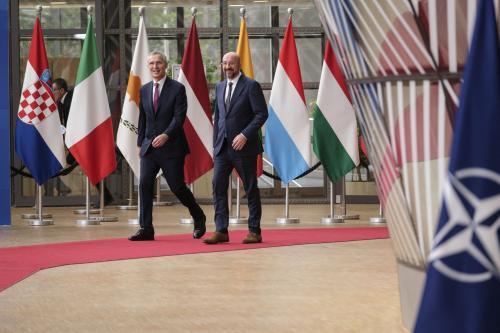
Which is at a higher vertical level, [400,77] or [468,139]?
[400,77]

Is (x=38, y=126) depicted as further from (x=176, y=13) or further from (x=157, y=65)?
(x=176, y=13)

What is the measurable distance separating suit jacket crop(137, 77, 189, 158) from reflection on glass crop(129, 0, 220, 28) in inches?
253

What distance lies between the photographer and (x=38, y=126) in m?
10.8

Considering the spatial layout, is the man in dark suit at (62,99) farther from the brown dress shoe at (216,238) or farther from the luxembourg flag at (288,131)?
the brown dress shoe at (216,238)

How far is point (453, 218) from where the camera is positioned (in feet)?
8.15

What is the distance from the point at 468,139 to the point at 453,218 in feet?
0.64

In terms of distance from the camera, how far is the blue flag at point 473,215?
2.44m

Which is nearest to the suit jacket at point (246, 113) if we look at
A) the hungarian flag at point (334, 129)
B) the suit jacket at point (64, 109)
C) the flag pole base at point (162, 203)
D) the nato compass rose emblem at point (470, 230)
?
the hungarian flag at point (334, 129)

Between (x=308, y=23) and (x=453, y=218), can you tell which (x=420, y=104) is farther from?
(x=308, y=23)

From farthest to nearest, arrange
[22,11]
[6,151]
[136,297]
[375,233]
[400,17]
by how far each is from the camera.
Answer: [22,11] → [6,151] → [375,233] → [136,297] → [400,17]

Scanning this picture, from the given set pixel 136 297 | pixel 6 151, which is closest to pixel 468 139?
pixel 136 297

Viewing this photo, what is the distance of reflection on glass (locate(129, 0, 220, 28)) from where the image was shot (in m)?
14.7

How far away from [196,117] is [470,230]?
863 cm

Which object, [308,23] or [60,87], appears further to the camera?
[308,23]
